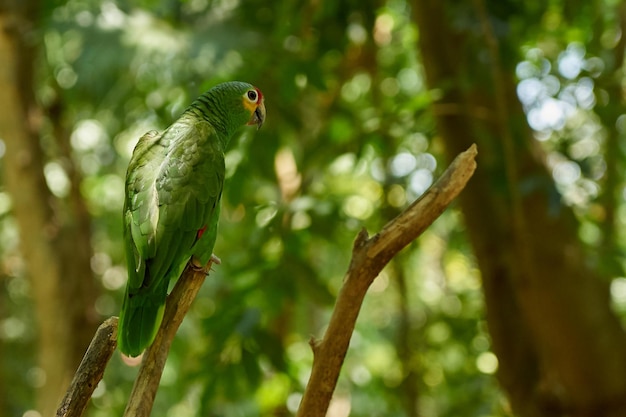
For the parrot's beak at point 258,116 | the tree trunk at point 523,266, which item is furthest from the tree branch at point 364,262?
the tree trunk at point 523,266

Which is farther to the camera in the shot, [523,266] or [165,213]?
[523,266]

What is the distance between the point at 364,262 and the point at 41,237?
8.01 feet

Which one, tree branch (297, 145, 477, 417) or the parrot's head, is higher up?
the parrot's head

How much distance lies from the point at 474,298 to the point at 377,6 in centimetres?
214

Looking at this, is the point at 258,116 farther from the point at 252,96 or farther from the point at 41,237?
the point at 41,237

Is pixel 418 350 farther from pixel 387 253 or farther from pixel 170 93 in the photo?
pixel 387 253

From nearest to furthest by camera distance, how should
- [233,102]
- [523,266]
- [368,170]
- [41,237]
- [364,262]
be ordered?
[364,262] < [233,102] < [523,266] < [41,237] < [368,170]

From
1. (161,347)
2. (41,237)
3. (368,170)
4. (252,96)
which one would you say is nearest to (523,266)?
(368,170)

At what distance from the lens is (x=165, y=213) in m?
1.61

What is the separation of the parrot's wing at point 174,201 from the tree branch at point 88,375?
14 centimetres

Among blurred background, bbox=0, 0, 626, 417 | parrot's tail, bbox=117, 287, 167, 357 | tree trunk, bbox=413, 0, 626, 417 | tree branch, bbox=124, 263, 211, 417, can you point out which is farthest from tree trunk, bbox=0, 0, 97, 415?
parrot's tail, bbox=117, 287, 167, 357

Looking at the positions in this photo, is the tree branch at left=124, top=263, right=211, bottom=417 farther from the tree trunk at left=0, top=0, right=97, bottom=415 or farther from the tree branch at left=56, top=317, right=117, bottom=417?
the tree trunk at left=0, top=0, right=97, bottom=415

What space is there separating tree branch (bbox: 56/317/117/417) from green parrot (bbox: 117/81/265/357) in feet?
0.16

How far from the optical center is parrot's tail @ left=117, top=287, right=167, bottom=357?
61.8 inches
